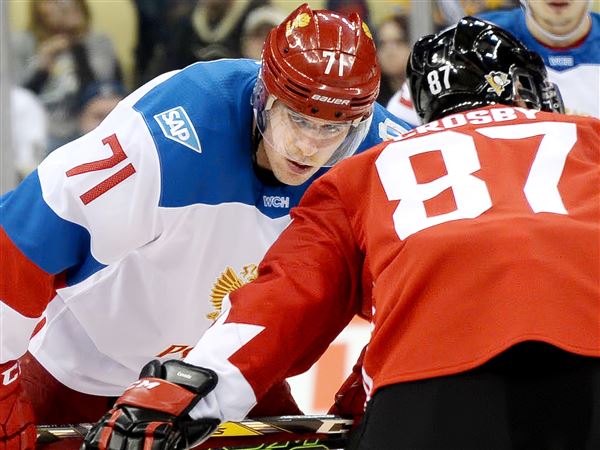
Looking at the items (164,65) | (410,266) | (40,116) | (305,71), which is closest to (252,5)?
(164,65)

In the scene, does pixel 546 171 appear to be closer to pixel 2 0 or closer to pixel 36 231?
pixel 36 231

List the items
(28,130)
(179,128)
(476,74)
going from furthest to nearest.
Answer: (28,130)
(179,128)
(476,74)

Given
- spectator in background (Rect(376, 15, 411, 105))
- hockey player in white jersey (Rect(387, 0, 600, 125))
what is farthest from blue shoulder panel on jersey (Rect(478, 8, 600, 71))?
spectator in background (Rect(376, 15, 411, 105))

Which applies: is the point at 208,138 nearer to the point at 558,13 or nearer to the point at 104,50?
the point at 558,13

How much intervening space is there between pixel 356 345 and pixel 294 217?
2.23m

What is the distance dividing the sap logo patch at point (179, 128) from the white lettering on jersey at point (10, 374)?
531 millimetres

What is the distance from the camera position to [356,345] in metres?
4.15

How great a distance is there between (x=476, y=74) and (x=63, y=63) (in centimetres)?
309

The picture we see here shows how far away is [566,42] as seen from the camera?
399 cm

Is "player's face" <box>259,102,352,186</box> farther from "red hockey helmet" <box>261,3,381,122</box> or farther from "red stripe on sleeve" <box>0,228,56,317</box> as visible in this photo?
"red stripe on sleeve" <box>0,228,56,317</box>

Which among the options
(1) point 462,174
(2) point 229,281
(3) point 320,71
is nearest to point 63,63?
(2) point 229,281

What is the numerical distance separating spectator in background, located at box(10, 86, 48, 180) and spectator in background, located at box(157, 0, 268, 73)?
19.9 inches

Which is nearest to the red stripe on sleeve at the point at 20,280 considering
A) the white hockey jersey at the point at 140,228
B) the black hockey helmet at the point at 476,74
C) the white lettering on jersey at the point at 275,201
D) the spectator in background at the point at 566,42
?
the white hockey jersey at the point at 140,228

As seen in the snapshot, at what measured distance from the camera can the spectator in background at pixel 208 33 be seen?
4.78 meters
